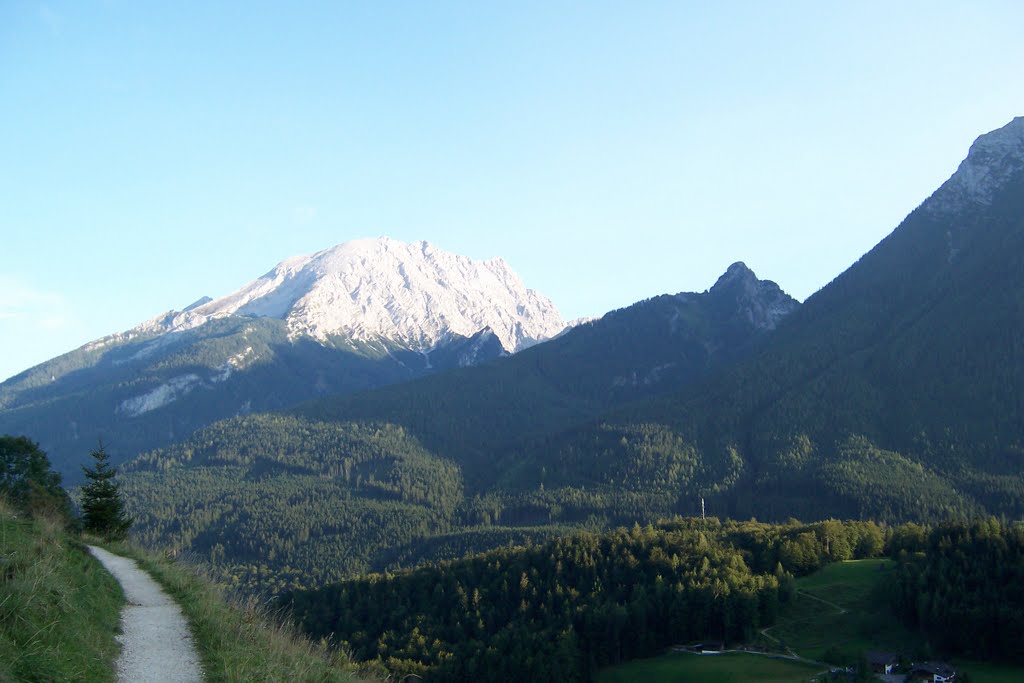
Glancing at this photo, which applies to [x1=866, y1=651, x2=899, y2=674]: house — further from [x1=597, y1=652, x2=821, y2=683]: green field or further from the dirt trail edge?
the dirt trail edge

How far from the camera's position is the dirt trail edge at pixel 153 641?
50.4ft

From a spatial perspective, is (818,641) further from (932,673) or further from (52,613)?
(52,613)

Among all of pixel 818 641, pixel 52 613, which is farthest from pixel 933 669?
pixel 52 613

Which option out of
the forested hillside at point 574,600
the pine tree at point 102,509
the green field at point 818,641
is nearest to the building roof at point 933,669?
the green field at point 818,641

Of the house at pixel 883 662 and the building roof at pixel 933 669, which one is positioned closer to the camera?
the building roof at pixel 933 669

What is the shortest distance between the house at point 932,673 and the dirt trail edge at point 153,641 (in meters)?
61.1

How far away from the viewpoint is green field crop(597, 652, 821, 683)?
66.7m

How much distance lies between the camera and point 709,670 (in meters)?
70.5

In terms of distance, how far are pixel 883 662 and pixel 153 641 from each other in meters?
65.3

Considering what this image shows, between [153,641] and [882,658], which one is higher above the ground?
[153,641]

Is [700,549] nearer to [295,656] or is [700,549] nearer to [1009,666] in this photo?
[1009,666]

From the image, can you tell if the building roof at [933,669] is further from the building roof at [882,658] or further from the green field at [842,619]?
the green field at [842,619]

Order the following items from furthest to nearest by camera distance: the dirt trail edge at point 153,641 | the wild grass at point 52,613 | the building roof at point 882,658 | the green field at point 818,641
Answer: the green field at point 818,641
the building roof at point 882,658
the dirt trail edge at point 153,641
the wild grass at point 52,613

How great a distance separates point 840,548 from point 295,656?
331ft
